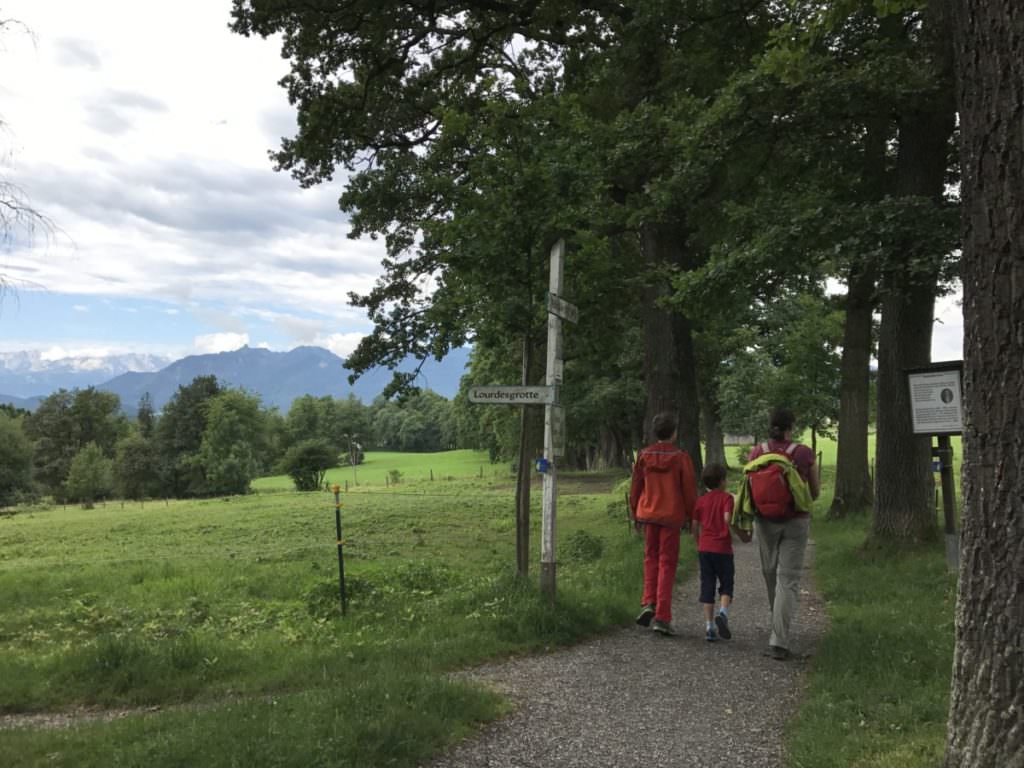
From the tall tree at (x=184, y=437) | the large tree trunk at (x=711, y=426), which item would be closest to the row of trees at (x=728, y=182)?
the large tree trunk at (x=711, y=426)

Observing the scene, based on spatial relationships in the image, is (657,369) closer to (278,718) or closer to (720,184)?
(720,184)

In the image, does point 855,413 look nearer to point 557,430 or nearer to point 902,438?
point 902,438

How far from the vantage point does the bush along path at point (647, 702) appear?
4.33 metres

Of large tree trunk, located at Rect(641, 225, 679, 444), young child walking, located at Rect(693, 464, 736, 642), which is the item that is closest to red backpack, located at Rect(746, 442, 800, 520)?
young child walking, located at Rect(693, 464, 736, 642)

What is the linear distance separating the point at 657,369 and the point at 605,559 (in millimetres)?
4133

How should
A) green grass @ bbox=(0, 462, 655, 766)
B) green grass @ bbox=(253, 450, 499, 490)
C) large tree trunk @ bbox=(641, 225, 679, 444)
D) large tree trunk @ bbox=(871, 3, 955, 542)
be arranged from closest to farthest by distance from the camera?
1. green grass @ bbox=(0, 462, 655, 766)
2. large tree trunk @ bbox=(871, 3, 955, 542)
3. large tree trunk @ bbox=(641, 225, 679, 444)
4. green grass @ bbox=(253, 450, 499, 490)

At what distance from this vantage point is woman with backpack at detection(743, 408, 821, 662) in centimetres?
632

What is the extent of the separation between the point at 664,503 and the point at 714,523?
24.3 inches

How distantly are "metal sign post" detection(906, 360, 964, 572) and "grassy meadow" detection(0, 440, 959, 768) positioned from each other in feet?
2.24

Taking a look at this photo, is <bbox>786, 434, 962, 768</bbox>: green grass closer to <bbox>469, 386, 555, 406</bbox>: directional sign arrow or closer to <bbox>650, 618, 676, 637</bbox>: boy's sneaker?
<bbox>650, 618, 676, 637</bbox>: boy's sneaker

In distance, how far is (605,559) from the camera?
496 inches

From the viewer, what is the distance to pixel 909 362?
1012 centimetres

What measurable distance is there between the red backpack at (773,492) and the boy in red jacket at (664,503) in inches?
26.4

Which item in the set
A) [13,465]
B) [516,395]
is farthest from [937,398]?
[13,465]
